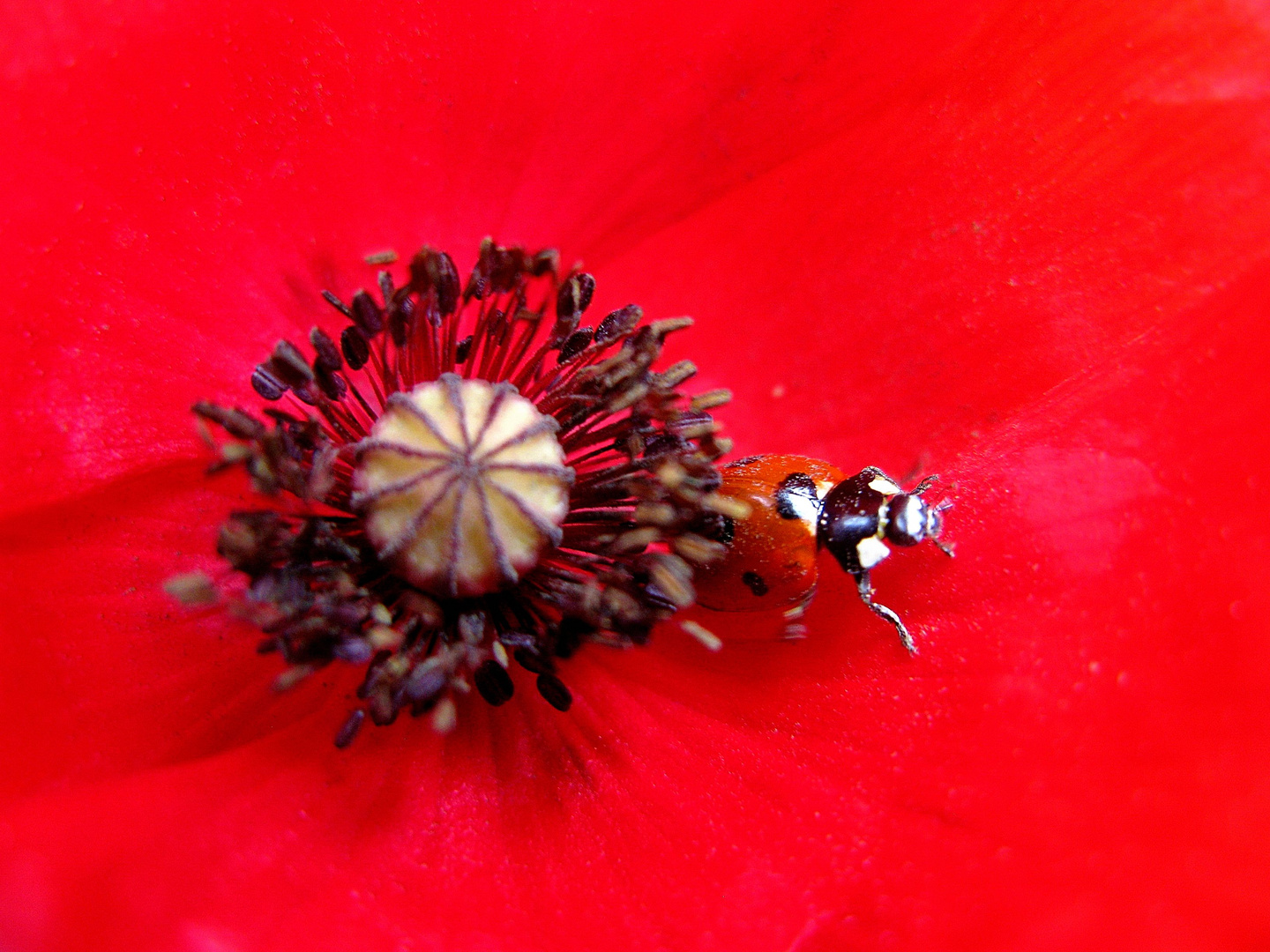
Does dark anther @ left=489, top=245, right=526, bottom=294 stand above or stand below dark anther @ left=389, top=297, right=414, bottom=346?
above

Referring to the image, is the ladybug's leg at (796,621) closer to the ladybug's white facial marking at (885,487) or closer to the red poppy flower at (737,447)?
the red poppy flower at (737,447)

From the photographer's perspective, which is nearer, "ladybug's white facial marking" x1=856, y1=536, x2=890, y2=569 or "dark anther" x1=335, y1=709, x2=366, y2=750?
"dark anther" x1=335, y1=709, x2=366, y2=750

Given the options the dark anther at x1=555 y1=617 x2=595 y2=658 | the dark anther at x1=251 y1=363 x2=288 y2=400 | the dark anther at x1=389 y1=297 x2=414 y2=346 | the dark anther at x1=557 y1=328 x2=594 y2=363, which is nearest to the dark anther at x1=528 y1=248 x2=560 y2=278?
the dark anther at x1=557 y1=328 x2=594 y2=363

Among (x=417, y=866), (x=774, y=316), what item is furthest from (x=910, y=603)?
(x=417, y=866)

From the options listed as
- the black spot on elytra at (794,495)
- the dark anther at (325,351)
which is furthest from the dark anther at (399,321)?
the black spot on elytra at (794,495)

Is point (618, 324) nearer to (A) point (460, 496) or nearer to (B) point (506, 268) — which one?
(B) point (506, 268)

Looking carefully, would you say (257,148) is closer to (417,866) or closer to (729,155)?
(729,155)

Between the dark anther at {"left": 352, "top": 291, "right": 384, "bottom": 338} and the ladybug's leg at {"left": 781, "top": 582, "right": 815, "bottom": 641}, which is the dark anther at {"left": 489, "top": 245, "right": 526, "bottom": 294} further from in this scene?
the ladybug's leg at {"left": 781, "top": 582, "right": 815, "bottom": 641}

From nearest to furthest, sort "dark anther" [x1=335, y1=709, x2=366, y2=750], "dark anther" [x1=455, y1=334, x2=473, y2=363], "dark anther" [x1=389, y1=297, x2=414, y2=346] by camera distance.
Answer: "dark anther" [x1=335, y1=709, x2=366, y2=750], "dark anther" [x1=389, y1=297, x2=414, y2=346], "dark anther" [x1=455, y1=334, x2=473, y2=363]
